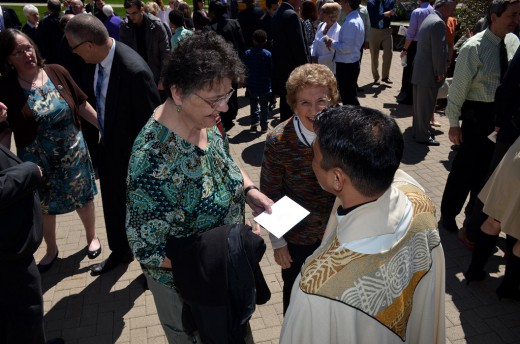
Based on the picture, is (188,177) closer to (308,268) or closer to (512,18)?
(308,268)

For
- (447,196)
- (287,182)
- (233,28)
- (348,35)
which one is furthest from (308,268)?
(233,28)

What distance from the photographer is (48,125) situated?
3.53 metres

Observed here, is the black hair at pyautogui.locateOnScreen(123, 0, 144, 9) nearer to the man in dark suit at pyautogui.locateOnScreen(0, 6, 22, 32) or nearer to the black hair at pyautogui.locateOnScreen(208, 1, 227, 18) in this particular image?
the black hair at pyautogui.locateOnScreen(208, 1, 227, 18)

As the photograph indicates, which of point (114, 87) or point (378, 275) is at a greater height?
point (114, 87)

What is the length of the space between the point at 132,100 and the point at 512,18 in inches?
133

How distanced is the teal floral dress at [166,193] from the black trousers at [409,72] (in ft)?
22.7

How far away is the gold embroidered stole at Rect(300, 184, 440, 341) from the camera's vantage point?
4.84 feet

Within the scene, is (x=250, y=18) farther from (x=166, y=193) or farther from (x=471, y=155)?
(x=166, y=193)

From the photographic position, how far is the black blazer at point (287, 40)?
6.29 metres

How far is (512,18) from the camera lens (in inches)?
Result: 157

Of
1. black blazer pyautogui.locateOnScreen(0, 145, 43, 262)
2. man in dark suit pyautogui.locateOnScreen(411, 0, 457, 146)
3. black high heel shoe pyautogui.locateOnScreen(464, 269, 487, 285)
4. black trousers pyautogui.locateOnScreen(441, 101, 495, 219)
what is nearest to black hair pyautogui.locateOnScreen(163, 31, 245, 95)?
black blazer pyautogui.locateOnScreen(0, 145, 43, 262)

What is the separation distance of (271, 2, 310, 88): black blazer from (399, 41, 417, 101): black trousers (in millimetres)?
2584

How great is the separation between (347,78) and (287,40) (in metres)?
1.26

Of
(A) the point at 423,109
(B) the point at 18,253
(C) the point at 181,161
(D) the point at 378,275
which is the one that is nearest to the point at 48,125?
(B) the point at 18,253
